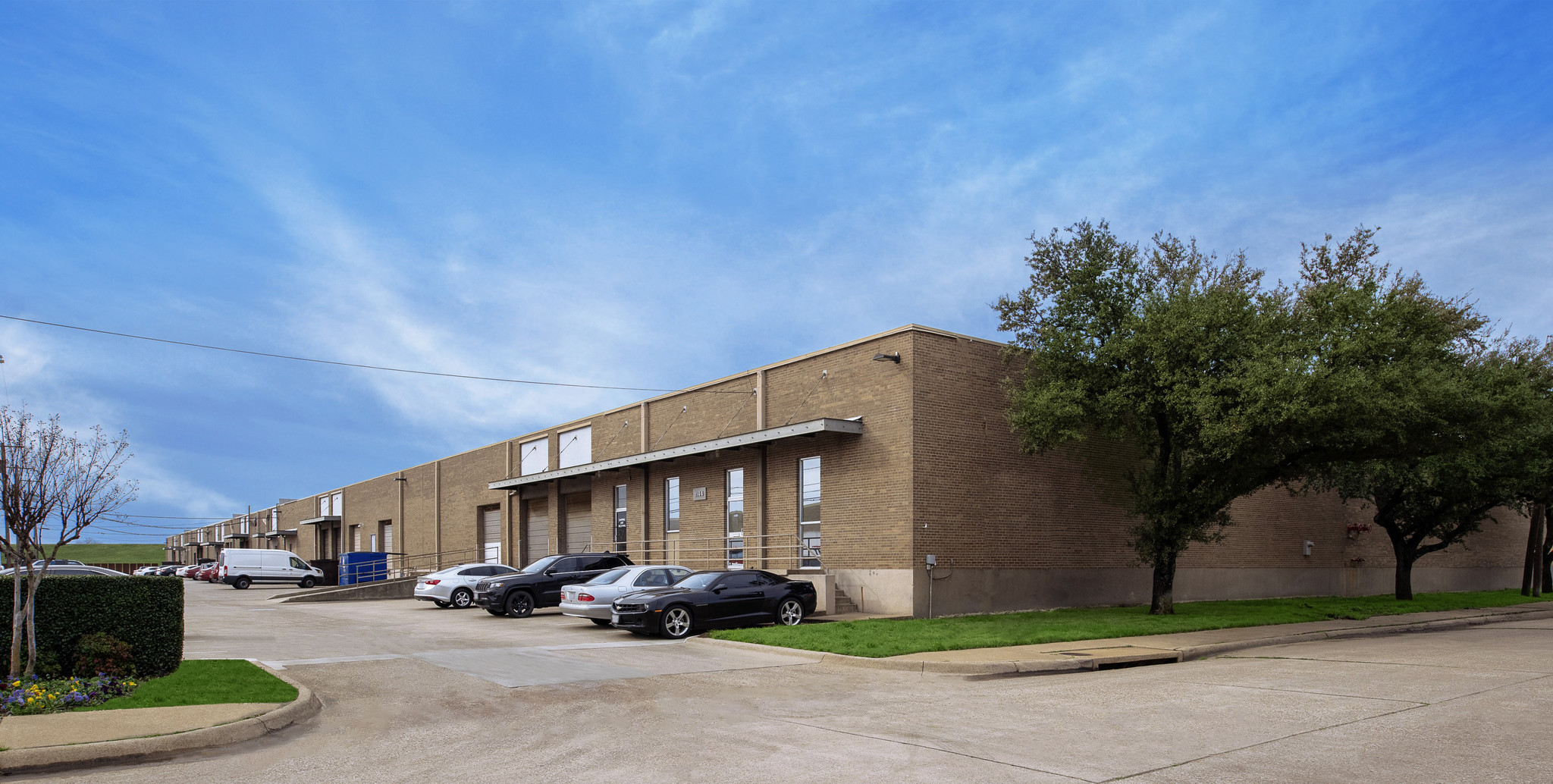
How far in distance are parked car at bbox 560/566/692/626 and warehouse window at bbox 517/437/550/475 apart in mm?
18688

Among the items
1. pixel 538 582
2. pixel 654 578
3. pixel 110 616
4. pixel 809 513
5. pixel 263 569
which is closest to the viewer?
pixel 110 616

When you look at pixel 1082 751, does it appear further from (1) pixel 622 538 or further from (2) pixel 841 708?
(1) pixel 622 538

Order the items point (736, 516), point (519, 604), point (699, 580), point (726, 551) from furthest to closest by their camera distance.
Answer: point (726, 551)
point (736, 516)
point (519, 604)
point (699, 580)

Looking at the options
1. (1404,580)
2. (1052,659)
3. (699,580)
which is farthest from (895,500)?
(1404,580)

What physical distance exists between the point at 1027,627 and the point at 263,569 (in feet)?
137

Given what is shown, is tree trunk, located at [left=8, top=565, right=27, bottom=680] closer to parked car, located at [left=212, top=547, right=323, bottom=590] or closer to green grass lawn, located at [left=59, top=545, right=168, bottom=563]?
parked car, located at [left=212, top=547, right=323, bottom=590]

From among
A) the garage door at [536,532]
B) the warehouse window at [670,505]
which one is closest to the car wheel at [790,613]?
the warehouse window at [670,505]

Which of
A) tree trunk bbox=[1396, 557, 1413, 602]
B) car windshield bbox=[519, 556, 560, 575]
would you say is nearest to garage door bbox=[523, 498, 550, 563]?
car windshield bbox=[519, 556, 560, 575]

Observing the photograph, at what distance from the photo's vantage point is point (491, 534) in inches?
1746

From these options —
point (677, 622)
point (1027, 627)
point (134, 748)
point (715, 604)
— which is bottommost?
point (1027, 627)

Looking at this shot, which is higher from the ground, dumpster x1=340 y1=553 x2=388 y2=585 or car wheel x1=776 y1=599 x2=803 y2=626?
car wheel x1=776 y1=599 x2=803 y2=626

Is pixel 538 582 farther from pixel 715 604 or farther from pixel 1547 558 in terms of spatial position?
pixel 1547 558

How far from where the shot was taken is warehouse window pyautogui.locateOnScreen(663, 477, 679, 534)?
3153 centimetres

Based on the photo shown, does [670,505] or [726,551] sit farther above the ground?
[670,505]
